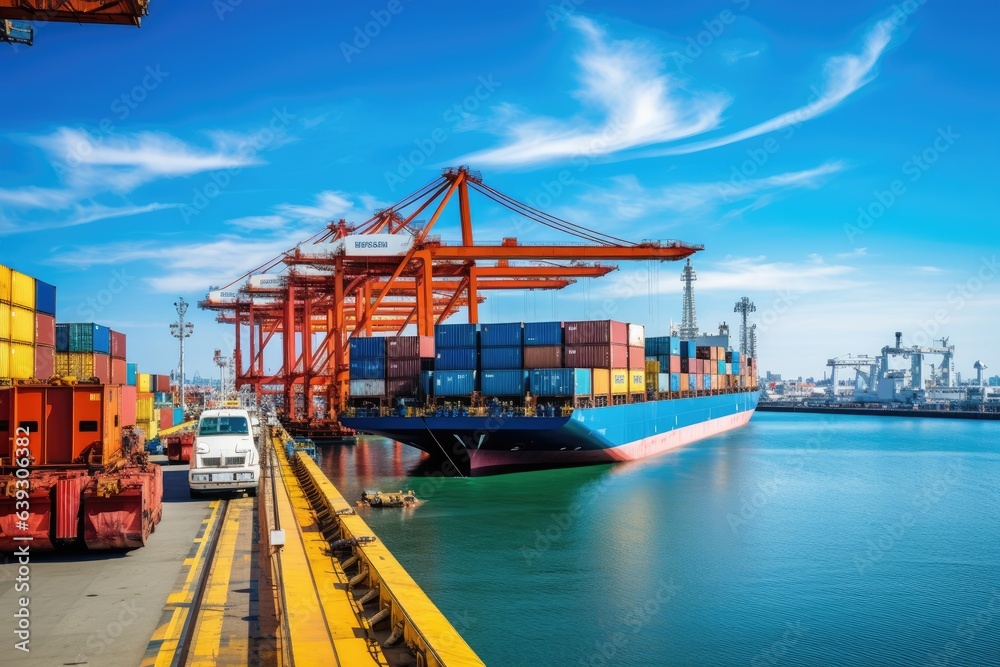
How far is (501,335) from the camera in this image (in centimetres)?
3422

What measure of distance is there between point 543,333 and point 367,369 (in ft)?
29.0

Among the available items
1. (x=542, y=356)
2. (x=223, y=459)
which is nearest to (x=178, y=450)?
(x=223, y=459)

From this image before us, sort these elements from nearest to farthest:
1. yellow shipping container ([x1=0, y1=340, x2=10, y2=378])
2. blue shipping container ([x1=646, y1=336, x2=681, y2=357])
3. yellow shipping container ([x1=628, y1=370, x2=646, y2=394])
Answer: yellow shipping container ([x1=0, y1=340, x2=10, y2=378]), yellow shipping container ([x1=628, y1=370, x2=646, y2=394]), blue shipping container ([x1=646, y1=336, x2=681, y2=357])

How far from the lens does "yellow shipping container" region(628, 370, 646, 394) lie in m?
39.1

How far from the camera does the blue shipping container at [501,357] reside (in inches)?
1329

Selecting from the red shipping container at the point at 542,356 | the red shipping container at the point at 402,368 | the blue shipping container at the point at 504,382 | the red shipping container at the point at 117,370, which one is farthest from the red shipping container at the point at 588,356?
the red shipping container at the point at 117,370

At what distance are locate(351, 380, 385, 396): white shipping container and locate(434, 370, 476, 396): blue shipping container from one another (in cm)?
354

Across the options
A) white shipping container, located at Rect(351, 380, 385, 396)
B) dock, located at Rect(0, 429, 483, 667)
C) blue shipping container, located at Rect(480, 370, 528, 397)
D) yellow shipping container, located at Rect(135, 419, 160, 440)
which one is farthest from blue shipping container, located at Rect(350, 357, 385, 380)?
dock, located at Rect(0, 429, 483, 667)

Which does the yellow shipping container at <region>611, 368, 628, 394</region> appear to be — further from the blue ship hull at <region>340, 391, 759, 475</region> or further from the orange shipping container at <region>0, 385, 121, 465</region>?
the orange shipping container at <region>0, 385, 121, 465</region>

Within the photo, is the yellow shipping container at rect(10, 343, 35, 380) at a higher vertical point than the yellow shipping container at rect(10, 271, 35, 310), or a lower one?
lower

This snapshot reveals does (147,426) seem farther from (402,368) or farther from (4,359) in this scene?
(4,359)

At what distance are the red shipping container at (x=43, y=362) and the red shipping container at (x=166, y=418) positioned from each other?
3184 centimetres

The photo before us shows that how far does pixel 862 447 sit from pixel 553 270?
2720 centimetres

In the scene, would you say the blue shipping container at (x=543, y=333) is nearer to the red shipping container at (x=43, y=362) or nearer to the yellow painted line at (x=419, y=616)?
the red shipping container at (x=43, y=362)
